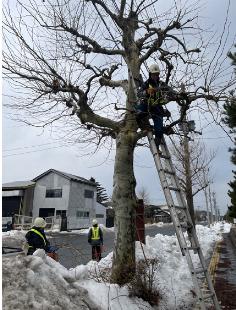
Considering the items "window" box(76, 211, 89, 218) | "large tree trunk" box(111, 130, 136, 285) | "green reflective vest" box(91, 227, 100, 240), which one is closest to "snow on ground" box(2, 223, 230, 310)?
"large tree trunk" box(111, 130, 136, 285)

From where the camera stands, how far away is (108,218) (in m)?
63.8

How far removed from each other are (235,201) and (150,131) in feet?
35.4

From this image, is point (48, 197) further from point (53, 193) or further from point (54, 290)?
point (54, 290)

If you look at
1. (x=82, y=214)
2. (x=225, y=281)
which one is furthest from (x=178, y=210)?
(x=82, y=214)

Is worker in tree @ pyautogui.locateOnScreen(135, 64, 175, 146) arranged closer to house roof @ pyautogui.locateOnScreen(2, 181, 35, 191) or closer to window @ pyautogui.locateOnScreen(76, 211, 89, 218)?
house roof @ pyautogui.locateOnScreen(2, 181, 35, 191)

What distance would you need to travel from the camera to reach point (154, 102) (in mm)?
6977

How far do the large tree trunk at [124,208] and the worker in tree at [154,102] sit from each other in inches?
35.9

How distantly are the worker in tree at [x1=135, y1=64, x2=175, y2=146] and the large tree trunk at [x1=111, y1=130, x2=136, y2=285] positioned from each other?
911 mm

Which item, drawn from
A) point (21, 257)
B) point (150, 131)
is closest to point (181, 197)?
point (150, 131)

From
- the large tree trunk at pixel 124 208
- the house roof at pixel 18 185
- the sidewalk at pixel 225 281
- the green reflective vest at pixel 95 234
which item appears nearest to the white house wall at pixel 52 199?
the house roof at pixel 18 185

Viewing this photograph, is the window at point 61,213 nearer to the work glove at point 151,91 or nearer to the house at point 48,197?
the house at point 48,197

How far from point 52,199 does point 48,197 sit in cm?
56

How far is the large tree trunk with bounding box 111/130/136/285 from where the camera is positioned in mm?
7354

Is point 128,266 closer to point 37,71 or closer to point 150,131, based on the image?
point 150,131
